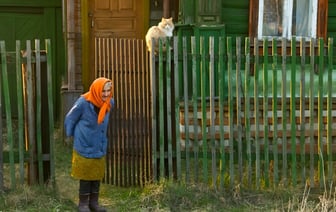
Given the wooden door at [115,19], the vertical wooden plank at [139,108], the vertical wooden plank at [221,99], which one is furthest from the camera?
the wooden door at [115,19]

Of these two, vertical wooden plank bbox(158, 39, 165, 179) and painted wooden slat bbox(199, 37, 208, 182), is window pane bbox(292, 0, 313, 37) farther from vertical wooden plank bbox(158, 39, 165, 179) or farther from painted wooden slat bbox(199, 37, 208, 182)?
vertical wooden plank bbox(158, 39, 165, 179)

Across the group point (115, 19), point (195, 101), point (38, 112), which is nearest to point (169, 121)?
point (195, 101)

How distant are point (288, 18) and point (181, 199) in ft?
13.3

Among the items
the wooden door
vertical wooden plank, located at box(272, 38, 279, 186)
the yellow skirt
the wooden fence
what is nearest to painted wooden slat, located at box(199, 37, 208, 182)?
vertical wooden plank, located at box(272, 38, 279, 186)

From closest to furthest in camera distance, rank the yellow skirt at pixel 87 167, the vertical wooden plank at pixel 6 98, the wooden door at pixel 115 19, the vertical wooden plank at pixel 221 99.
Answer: the yellow skirt at pixel 87 167 < the vertical wooden plank at pixel 6 98 < the vertical wooden plank at pixel 221 99 < the wooden door at pixel 115 19

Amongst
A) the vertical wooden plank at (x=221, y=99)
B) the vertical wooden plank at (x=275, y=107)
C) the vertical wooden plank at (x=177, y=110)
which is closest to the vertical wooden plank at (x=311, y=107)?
the vertical wooden plank at (x=275, y=107)

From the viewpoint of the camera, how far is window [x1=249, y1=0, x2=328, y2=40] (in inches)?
360

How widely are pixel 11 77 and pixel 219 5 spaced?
541 centimetres

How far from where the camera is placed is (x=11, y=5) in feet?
40.7

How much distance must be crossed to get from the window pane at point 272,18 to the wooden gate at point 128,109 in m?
2.89

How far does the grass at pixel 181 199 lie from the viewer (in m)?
6.26

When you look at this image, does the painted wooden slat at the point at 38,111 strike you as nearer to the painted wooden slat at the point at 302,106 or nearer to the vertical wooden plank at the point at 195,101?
the vertical wooden plank at the point at 195,101

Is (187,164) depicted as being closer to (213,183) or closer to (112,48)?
(213,183)

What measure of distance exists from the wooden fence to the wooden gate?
2.67ft
